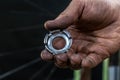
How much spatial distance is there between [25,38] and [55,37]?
0.71 m

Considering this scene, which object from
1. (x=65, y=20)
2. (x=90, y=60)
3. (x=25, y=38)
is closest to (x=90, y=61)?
(x=90, y=60)

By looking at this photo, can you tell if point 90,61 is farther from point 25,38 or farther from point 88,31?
point 25,38

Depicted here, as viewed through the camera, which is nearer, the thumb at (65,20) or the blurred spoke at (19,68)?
the thumb at (65,20)

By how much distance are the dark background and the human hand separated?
557mm

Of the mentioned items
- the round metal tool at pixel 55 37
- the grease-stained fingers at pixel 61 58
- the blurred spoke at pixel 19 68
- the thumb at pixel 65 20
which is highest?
the blurred spoke at pixel 19 68

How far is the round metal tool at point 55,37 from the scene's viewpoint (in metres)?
0.89

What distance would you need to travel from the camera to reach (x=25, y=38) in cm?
160

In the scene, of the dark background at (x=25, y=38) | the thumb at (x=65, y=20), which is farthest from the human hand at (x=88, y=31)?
the dark background at (x=25, y=38)

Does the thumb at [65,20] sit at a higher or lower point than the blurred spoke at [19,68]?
lower

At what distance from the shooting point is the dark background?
1.56 m

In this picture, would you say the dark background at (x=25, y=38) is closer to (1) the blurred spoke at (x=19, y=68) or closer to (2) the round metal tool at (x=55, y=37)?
(1) the blurred spoke at (x=19, y=68)

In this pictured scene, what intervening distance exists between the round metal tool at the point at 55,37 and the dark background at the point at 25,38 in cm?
67

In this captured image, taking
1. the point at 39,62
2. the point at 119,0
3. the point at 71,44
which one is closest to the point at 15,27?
the point at 39,62

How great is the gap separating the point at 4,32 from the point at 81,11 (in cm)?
68
